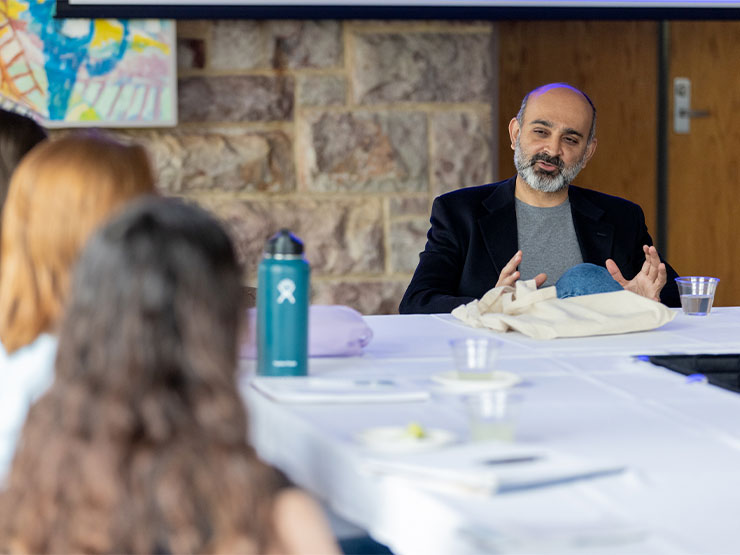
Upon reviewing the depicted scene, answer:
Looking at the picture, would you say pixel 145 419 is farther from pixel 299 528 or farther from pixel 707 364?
pixel 707 364

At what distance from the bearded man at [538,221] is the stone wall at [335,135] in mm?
432

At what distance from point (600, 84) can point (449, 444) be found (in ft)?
10.4

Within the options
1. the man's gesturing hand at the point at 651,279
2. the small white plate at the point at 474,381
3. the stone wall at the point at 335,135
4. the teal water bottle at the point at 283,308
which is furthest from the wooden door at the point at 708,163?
the teal water bottle at the point at 283,308

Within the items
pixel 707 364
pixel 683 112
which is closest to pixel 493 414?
pixel 707 364

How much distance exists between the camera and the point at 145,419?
2.54 ft

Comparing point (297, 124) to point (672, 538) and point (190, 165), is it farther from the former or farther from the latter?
point (672, 538)

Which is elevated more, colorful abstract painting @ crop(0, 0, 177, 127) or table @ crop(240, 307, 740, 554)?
colorful abstract painting @ crop(0, 0, 177, 127)

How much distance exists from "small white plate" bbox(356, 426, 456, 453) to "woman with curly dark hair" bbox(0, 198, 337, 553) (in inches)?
9.8

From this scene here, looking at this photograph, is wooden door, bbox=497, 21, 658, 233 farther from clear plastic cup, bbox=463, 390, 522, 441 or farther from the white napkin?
clear plastic cup, bbox=463, 390, 522, 441

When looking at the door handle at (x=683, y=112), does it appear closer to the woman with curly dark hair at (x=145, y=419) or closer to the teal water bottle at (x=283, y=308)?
the teal water bottle at (x=283, y=308)

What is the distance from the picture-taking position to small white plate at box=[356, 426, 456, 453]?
1.03m

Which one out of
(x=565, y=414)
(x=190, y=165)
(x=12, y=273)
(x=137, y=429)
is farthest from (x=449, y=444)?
(x=190, y=165)

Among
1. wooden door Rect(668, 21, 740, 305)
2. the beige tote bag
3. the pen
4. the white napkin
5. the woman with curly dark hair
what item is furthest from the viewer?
wooden door Rect(668, 21, 740, 305)

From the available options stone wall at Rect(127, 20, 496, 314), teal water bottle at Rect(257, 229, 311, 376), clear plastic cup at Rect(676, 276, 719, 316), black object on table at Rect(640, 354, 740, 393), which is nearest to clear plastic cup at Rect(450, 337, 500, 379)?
teal water bottle at Rect(257, 229, 311, 376)
